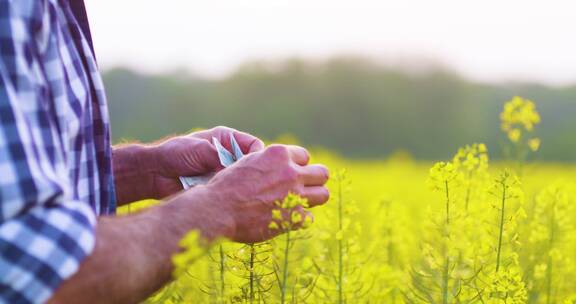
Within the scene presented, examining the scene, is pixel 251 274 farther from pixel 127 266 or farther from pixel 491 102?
pixel 491 102

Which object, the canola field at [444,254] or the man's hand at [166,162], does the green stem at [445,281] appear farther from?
the man's hand at [166,162]

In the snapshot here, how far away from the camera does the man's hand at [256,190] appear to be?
185 cm

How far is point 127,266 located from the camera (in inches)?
65.3

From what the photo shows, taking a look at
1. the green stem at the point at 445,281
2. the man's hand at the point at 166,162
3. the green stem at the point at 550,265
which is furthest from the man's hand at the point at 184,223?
the green stem at the point at 550,265

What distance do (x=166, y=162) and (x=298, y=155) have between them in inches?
21.2

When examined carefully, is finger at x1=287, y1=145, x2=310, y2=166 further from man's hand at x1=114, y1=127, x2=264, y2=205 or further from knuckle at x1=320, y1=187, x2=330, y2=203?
man's hand at x1=114, y1=127, x2=264, y2=205

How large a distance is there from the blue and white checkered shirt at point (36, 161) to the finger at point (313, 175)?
20.4 inches

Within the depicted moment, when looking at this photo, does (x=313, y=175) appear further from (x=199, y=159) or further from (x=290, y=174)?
(x=199, y=159)

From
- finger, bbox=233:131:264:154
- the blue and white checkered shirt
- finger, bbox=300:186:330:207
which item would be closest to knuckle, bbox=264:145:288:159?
finger, bbox=300:186:330:207

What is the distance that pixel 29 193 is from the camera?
60.1 inches

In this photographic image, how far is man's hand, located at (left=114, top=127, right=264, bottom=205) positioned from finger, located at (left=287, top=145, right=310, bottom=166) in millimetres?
231

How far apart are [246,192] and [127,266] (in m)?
0.34

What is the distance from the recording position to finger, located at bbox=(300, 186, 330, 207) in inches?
78.0

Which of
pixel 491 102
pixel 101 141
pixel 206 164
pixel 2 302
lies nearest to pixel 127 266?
pixel 2 302
